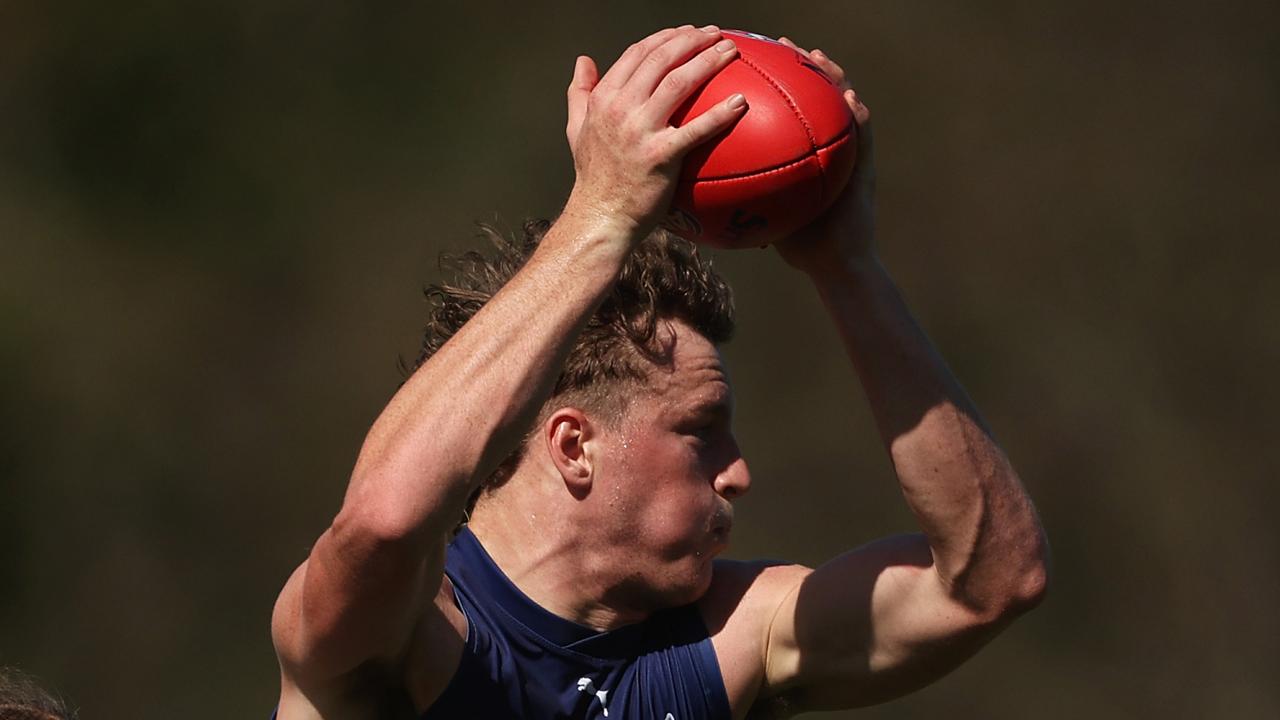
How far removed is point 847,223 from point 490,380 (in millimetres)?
604

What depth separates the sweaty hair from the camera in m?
2.73

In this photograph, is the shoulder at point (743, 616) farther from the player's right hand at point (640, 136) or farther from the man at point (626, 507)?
the player's right hand at point (640, 136)

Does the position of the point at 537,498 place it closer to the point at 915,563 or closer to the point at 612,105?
the point at 915,563

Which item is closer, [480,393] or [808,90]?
[480,393]

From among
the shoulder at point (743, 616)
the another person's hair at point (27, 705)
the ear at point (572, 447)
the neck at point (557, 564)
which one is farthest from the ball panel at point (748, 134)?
the another person's hair at point (27, 705)

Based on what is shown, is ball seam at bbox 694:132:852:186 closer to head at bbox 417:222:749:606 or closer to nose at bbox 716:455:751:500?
head at bbox 417:222:749:606

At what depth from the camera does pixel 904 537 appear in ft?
8.93

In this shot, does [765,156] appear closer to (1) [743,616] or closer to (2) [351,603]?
(2) [351,603]

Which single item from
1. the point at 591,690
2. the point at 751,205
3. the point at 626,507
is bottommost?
the point at 591,690

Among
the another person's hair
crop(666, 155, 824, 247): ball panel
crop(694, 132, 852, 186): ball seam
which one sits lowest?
the another person's hair

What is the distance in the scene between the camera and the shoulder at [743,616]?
275 centimetres

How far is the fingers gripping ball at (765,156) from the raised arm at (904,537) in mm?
91

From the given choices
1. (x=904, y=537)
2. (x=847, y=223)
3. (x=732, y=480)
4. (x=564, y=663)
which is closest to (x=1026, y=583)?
(x=904, y=537)

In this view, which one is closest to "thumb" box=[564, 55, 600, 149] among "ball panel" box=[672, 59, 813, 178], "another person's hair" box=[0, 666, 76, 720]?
"ball panel" box=[672, 59, 813, 178]
